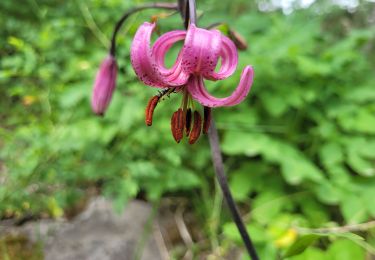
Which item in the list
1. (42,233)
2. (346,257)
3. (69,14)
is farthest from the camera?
(69,14)

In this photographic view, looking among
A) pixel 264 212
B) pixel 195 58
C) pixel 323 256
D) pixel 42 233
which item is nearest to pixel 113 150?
pixel 42 233

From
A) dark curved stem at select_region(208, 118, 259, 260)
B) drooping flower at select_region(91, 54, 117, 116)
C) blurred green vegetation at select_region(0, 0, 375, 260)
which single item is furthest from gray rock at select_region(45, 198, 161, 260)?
dark curved stem at select_region(208, 118, 259, 260)

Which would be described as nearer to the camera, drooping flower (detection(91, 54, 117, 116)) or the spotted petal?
the spotted petal

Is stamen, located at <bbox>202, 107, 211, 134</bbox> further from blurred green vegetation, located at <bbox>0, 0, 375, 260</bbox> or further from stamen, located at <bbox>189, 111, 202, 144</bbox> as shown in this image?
blurred green vegetation, located at <bbox>0, 0, 375, 260</bbox>

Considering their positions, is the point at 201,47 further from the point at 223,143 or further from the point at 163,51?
the point at 223,143

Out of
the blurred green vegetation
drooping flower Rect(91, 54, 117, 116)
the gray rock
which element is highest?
drooping flower Rect(91, 54, 117, 116)

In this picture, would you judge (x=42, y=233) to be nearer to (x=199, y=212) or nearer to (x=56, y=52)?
(x=199, y=212)

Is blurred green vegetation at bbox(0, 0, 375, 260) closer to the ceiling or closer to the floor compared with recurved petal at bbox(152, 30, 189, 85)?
closer to the floor
